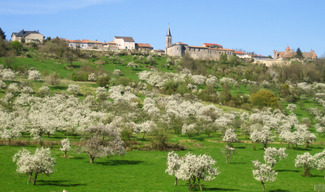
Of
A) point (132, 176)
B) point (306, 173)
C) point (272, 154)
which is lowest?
point (306, 173)

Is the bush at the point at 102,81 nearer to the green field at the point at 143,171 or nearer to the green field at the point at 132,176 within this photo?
the green field at the point at 143,171

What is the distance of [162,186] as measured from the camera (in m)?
39.6

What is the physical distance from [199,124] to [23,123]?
41.3 metres

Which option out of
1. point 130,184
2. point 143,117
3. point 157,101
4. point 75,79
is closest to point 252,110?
point 157,101

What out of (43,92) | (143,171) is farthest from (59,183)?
(43,92)

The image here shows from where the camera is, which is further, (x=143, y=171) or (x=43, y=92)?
(x=43, y=92)

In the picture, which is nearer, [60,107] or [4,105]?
[4,105]

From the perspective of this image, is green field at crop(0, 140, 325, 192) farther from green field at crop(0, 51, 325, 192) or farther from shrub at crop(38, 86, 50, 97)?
shrub at crop(38, 86, 50, 97)

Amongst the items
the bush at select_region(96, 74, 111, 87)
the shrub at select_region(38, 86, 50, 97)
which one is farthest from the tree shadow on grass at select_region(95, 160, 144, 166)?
the bush at select_region(96, 74, 111, 87)

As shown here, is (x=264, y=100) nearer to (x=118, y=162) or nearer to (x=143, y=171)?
(x=118, y=162)

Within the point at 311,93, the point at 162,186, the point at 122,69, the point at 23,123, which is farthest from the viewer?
the point at 122,69

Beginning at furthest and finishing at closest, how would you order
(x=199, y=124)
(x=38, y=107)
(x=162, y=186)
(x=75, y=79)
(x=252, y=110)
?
(x=75, y=79) < (x=252, y=110) < (x=38, y=107) < (x=199, y=124) < (x=162, y=186)

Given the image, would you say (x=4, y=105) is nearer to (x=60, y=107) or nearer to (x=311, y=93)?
(x=60, y=107)

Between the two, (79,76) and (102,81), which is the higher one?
(79,76)
